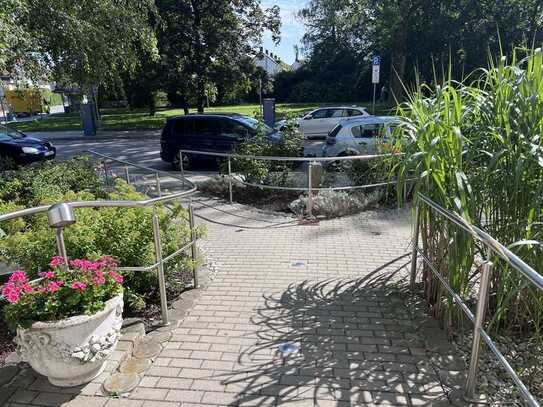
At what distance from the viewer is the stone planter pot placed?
8.05 ft

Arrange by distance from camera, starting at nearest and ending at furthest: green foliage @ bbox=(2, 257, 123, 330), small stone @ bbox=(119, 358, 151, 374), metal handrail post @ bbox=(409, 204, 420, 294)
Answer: green foliage @ bbox=(2, 257, 123, 330)
small stone @ bbox=(119, 358, 151, 374)
metal handrail post @ bbox=(409, 204, 420, 294)

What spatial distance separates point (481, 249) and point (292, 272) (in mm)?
2139

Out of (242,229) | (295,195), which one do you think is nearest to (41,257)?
(242,229)

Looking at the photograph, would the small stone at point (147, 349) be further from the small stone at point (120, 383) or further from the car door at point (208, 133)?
the car door at point (208, 133)

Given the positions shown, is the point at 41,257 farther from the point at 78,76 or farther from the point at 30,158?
the point at 30,158

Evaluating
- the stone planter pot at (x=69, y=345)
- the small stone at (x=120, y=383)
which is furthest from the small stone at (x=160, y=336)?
the stone planter pot at (x=69, y=345)

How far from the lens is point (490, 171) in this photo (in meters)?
3.04

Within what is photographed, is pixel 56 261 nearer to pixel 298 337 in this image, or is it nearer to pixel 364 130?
pixel 298 337

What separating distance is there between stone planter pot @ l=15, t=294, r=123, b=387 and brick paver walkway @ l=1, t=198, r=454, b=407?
0.67ft

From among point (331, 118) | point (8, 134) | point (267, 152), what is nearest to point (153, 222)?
point (267, 152)

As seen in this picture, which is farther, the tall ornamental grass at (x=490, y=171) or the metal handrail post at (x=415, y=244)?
the metal handrail post at (x=415, y=244)

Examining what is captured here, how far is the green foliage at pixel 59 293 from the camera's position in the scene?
97.6 inches

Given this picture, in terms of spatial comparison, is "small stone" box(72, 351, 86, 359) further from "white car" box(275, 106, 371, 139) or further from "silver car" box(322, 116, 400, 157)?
"white car" box(275, 106, 371, 139)

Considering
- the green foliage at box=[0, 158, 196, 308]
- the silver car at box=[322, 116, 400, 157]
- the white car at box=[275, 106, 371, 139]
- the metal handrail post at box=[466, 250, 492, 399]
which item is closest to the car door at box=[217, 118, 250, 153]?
the silver car at box=[322, 116, 400, 157]
